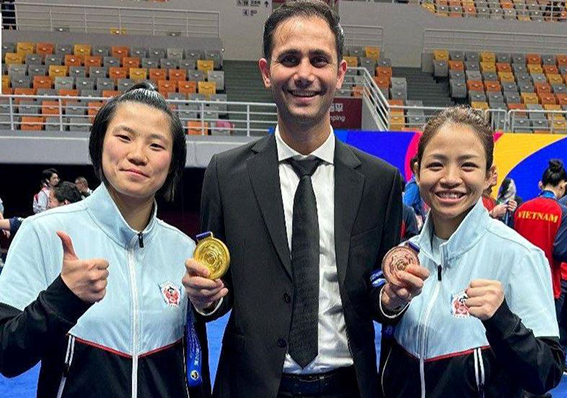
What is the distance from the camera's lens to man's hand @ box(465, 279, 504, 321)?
1.56 m

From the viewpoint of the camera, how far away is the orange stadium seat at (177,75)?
13.5m

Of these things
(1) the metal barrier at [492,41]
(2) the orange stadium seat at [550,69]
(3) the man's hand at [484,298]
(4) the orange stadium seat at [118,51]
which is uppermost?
(1) the metal barrier at [492,41]

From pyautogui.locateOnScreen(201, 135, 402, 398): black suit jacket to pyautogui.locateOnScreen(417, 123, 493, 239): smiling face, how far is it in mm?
223

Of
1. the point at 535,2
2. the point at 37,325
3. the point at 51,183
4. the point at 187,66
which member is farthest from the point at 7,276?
the point at 535,2

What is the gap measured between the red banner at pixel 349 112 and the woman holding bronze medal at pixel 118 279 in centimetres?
1037

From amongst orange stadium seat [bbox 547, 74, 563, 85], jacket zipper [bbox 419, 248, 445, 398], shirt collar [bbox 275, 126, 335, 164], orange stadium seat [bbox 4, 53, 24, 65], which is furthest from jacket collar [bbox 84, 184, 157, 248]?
orange stadium seat [bbox 547, 74, 563, 85]

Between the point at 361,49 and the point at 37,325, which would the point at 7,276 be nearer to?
the point at 37,325

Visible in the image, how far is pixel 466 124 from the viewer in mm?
1870

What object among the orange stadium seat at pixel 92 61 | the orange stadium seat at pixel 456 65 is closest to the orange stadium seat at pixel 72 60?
the orange stadium seat at pixel 92 61

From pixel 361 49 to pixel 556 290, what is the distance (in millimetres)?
11785

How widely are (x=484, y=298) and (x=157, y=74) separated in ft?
41.8

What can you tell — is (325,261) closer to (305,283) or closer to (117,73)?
(305,283)

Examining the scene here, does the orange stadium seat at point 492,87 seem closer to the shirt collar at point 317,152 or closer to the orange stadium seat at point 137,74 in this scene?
the orange stadium seat at point 137,74

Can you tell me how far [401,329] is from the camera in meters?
1.96
